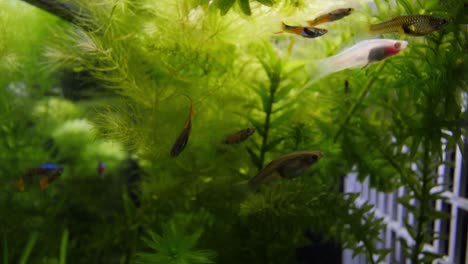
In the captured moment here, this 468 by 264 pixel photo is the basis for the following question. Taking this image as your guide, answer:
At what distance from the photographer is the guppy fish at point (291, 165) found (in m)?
1.95

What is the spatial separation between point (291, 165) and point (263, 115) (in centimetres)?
93

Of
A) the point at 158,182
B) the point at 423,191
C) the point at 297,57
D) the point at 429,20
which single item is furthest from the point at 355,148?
the point at 158,182

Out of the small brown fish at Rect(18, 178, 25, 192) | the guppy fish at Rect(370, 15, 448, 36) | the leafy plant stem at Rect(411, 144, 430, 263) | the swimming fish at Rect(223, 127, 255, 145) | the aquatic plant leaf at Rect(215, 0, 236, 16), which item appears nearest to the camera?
the guppy fish at Rect(370, 15, 448, 36)

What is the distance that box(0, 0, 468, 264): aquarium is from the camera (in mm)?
2041

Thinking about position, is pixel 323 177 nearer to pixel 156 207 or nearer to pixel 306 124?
pixel 306 124

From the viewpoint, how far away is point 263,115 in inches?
112

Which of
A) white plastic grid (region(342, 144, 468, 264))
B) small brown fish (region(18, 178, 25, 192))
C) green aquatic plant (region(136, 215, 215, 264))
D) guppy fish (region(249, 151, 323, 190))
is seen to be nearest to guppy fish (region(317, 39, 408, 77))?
guppy fish (region(249, 151, 323, 190))

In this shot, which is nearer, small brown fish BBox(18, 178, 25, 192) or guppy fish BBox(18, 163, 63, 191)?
guppy fish BBox(18, 163, 63, 191)

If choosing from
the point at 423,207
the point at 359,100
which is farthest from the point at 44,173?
the point at 423,207

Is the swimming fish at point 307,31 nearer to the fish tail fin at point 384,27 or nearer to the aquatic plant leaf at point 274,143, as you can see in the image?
the fish tail fin at point 384,27

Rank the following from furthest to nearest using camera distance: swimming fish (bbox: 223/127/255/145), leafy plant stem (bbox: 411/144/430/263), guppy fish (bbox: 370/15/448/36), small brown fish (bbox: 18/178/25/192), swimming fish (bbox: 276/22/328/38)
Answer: small brown fish (bbox: 18/178/25/192) < leafy plant stem (bbox: 411/144/430/263) < swimming fish (bbox: 223/127/255/145) < swimming fish (bbox: 276/22/328/38) < guppy fish (bbox: 370/15/448/36)

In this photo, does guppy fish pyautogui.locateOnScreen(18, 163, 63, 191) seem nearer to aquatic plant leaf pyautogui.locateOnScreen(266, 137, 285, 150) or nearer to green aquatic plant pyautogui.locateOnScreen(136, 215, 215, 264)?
green aquatic plant pyautogui.locateOnScreen(136, 215, 215, 264)

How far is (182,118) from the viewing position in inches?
102

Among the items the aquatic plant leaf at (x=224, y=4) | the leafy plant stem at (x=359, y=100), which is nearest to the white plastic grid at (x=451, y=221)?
the leafy plant stem at (x=359, y=100)
